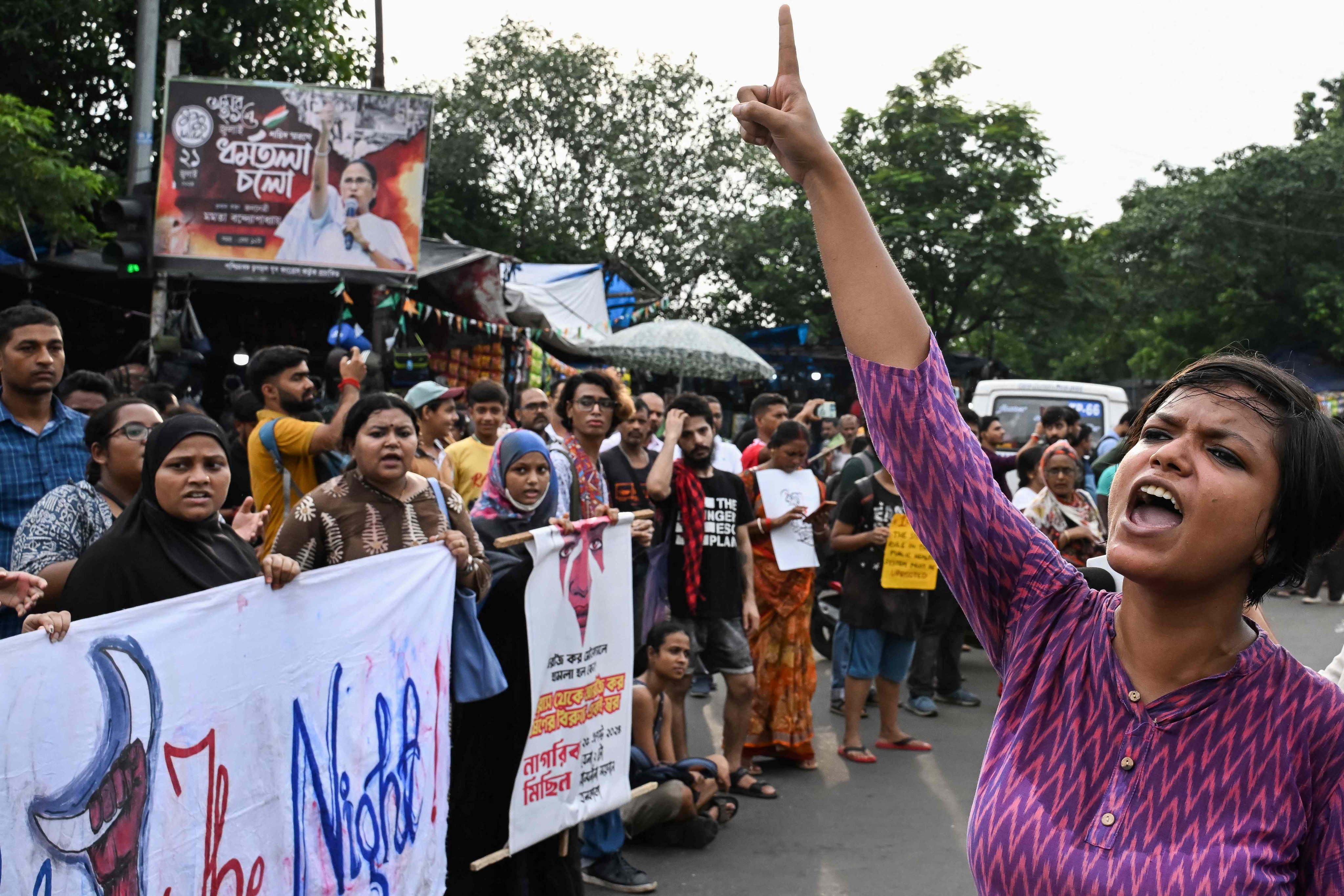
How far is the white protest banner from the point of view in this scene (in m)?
7.01

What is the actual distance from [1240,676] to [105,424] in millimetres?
3705

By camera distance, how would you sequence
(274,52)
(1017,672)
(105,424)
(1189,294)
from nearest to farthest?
(1017,672) < (105,424) < (274,52) < (1189,294)

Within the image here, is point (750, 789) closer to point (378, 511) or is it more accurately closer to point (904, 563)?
point (904, 563)

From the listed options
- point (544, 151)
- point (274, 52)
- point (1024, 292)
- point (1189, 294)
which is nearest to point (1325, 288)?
point (1189, 294)

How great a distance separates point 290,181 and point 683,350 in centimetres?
499

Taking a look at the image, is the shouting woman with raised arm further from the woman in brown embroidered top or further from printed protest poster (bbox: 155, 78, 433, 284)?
printed protest poster (bbox: 155, 78, 433, 284)

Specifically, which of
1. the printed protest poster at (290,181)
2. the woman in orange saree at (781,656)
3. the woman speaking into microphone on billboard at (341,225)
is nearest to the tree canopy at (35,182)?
the printed protest poster at (290,181)

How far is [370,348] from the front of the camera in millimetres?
13562

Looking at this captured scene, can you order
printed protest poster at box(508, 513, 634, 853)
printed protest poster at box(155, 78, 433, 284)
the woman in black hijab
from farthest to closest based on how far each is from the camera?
printed protest poster at box(155, 78, 433, 284) → printed protest poster at box(508, 513, 634, 853) → the woman in black hijab

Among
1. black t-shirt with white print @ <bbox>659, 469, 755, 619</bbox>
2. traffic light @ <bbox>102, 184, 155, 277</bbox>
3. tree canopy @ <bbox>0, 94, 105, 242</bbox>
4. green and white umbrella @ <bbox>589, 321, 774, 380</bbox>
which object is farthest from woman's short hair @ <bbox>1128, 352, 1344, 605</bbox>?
green and white umbrella @ <bbox>589, 321, 774, 380</bbox>

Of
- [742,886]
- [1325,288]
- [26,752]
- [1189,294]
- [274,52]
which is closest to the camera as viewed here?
[26,752]

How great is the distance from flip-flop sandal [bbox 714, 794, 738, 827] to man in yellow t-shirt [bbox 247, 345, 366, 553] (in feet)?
7.85

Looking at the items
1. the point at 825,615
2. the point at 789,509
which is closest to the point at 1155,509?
the point at 789,509

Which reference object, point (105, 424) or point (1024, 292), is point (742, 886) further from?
point (1024, 292)
